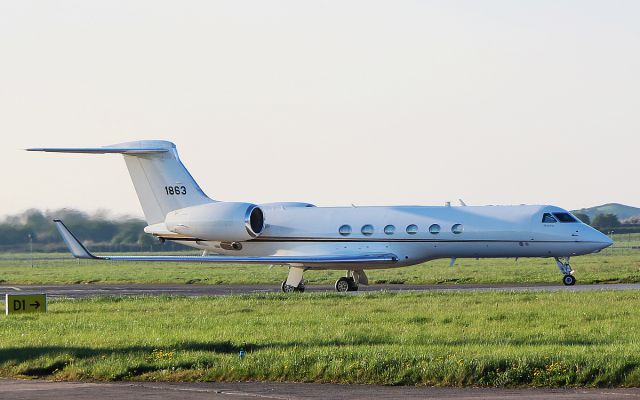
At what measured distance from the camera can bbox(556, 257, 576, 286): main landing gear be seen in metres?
38.9

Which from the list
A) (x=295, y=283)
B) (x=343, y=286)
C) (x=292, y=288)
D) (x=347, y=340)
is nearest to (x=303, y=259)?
(x=295, y=283)

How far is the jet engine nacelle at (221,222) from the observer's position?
4044 cm

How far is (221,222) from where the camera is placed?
40.5 metres

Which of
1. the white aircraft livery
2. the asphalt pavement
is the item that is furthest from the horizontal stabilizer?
the asphalt pavement

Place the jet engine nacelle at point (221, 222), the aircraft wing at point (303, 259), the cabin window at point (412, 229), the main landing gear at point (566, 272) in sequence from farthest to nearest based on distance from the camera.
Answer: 1. the jet engine nacelle at point (221, 222)
2. the cabin window at point (412, 229)
3. the main landing gear at point (566, 272)
4. the aircraft wing at point (303, 259)

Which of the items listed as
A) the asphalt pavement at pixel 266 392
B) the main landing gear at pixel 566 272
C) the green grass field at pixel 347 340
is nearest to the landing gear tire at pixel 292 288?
the green grass field at pixel 347 340

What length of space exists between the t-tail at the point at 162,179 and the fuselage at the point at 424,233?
1.84 m

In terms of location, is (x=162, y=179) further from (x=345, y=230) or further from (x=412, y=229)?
(x=412, y=229)

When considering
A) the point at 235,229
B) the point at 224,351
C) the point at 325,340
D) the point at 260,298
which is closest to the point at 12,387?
the point at 224,351

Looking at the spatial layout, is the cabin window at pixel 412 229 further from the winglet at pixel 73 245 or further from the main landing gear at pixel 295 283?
the winglet at pixel 73 245

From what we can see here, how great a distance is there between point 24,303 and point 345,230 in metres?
17.2

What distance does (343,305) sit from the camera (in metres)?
29.0

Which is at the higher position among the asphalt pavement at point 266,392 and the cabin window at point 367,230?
the cabin window at point 367,230

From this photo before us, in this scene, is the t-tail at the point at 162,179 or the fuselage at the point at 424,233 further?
the t-tail at the point at 162,179
